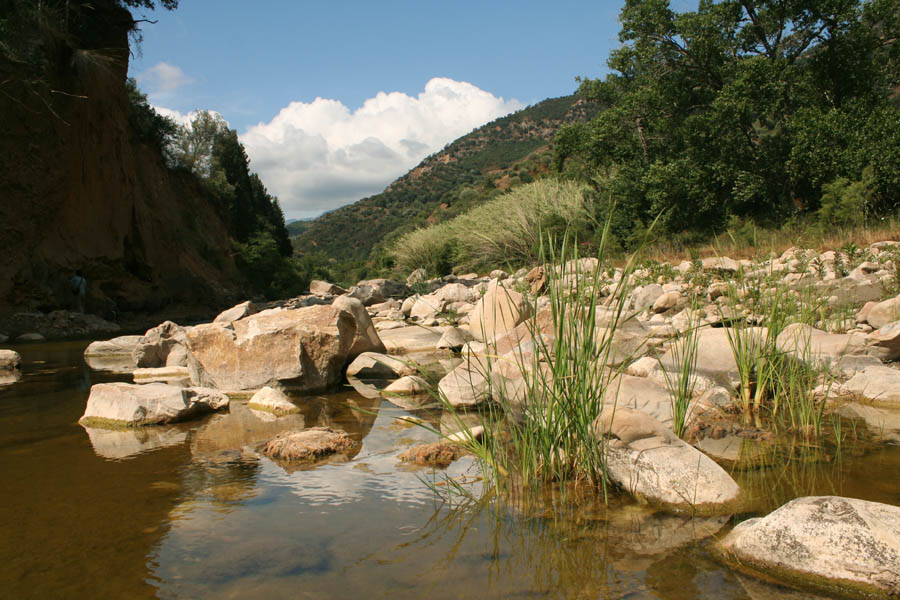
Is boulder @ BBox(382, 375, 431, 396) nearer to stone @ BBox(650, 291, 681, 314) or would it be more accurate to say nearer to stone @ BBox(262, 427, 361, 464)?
stone @ BBox(262, 427, 361, 464)

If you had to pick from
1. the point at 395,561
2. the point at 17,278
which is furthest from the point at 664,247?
the point at 17,278

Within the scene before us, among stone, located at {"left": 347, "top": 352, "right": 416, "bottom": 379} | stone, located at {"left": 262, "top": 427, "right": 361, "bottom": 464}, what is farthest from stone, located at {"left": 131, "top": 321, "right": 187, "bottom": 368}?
stone, located at {"left": 262, "top": 427, "right": 361, "bottom": 464}

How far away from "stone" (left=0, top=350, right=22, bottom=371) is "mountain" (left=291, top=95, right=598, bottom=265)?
46.7 m

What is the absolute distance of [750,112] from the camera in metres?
15.5

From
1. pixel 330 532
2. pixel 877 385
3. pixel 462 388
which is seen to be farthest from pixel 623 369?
pixel 877 385

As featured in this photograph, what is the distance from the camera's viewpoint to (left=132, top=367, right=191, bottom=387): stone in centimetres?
616

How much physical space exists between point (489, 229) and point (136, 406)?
15.0m

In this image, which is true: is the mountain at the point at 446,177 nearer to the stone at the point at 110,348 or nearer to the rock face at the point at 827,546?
the stone at the point at 110,348

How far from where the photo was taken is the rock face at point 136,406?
409cm

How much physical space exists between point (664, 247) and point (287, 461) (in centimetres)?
1443

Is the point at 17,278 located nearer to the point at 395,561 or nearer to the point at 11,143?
the point at 11,143

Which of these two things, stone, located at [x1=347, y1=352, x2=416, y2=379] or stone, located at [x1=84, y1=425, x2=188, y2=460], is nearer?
stone, located at [x1=84, y1=425, x2=188, y2=460]

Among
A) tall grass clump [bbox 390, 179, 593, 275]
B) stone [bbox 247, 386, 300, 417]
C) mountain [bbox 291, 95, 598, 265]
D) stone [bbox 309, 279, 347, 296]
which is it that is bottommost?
stone [bbox 247, 386, 300, 417]

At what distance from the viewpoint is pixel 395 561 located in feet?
6.51
